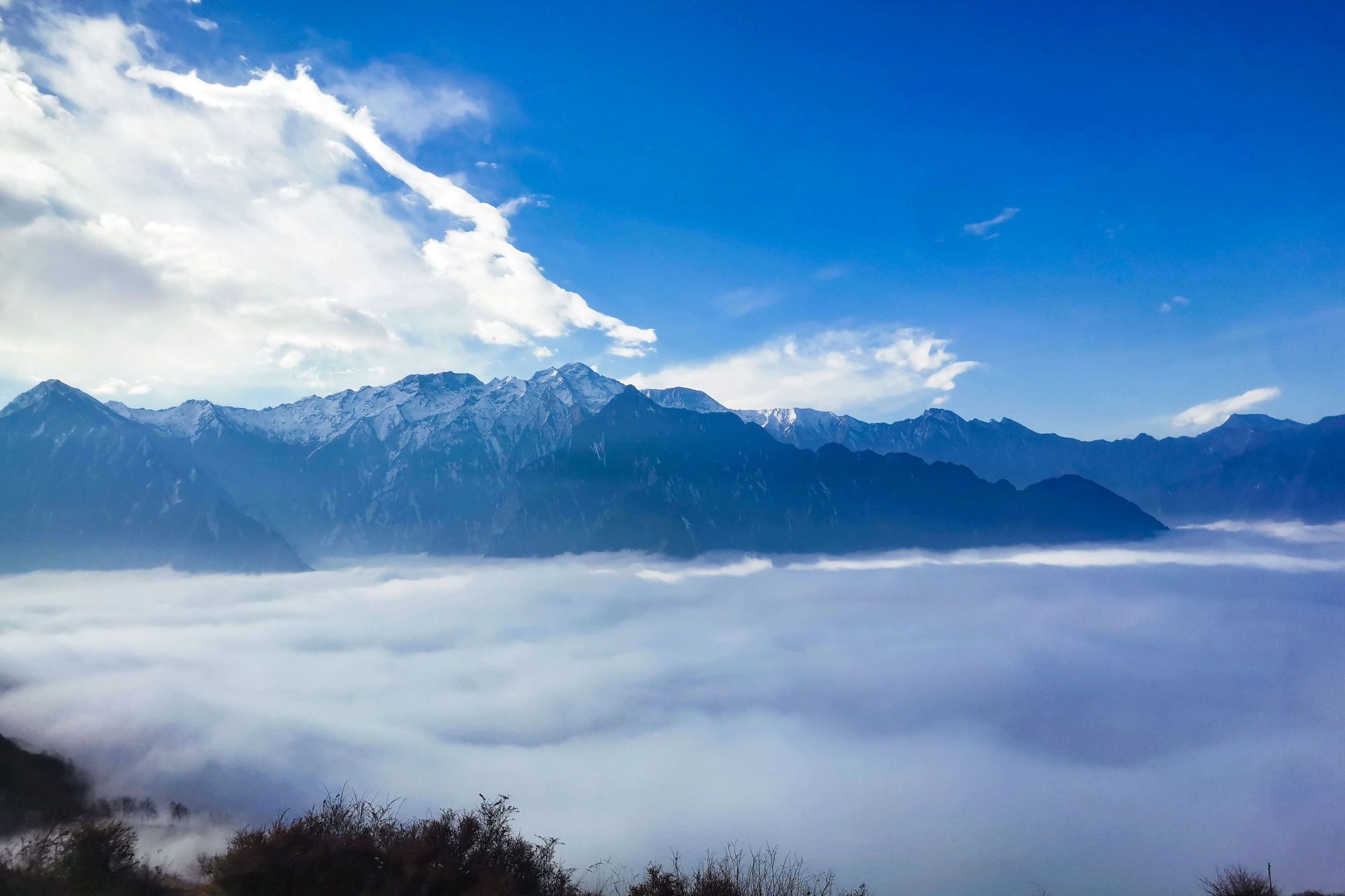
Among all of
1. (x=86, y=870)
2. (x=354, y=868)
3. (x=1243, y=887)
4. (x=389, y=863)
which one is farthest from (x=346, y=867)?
(x=1243, y=887)

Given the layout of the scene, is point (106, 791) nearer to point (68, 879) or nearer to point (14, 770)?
point (14, 770)

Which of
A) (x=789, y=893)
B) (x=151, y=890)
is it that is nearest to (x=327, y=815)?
(x=151, y=890)

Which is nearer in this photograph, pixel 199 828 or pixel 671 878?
pixel 671 878

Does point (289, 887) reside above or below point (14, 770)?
above

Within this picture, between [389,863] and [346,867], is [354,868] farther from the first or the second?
[389,863]

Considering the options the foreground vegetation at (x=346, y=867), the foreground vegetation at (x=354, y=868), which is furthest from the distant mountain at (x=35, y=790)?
the foreground vegetation at (x=354, y=868)

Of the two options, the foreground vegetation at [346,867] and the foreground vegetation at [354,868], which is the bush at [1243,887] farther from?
the foreground vegetation at [346,867]

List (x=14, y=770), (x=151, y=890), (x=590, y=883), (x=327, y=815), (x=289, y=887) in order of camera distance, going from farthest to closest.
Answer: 1. (x=590, y=883)
2. (x=14, y=770)
3. (x=327, y=815)
4. (x=151, y=890)
5. (x=289, y=887)

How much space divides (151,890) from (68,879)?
807 cm

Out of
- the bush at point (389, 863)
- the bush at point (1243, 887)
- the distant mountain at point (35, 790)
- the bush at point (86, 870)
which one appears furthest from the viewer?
the distant mountain at point (35, 790)

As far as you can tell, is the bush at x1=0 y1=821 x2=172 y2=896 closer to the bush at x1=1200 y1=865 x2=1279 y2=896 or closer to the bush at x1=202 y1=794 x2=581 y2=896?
the bush at x1=202 y1=794 x2=581 y2=896

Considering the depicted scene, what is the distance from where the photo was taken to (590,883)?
595 ft

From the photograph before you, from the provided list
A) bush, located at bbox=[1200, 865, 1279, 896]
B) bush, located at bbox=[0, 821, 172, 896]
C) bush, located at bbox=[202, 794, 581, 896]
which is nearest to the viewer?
bush, located at bbox=[202, 794, 581, 896]

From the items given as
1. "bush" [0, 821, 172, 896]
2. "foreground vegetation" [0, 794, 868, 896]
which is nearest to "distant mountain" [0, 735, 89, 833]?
"bush" [0, 821, 172, 896]
